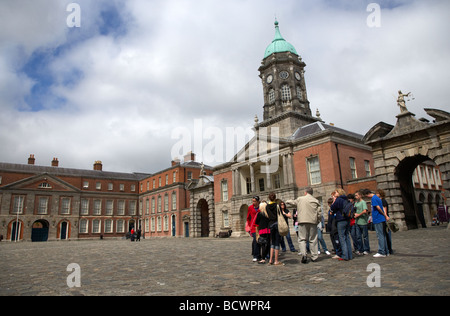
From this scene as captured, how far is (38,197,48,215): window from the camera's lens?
50.6 m

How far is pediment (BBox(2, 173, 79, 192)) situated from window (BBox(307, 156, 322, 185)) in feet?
144

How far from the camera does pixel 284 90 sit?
117 ft

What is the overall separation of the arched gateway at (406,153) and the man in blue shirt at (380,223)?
11.8m

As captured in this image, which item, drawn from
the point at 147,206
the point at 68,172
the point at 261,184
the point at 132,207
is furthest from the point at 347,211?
the point at 68,172

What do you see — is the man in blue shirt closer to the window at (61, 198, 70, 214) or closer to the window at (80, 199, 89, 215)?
the window at (61, 198, 70, 214)

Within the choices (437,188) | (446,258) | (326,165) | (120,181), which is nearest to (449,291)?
(446,258)

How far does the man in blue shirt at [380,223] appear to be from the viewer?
28.0 feet

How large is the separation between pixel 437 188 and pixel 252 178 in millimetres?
24405

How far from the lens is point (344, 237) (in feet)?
27.4

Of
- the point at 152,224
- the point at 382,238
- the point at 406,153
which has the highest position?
the point at 406,153

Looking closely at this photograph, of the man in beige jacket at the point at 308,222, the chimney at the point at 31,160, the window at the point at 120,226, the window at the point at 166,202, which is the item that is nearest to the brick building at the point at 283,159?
the window at the point at 166,202

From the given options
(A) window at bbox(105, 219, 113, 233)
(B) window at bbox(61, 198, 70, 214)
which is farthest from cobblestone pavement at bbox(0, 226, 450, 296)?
(A) window at bbox(105, 219, 113, 233)

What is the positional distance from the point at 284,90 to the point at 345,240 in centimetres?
2944

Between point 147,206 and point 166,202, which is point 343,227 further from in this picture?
point 147,206
